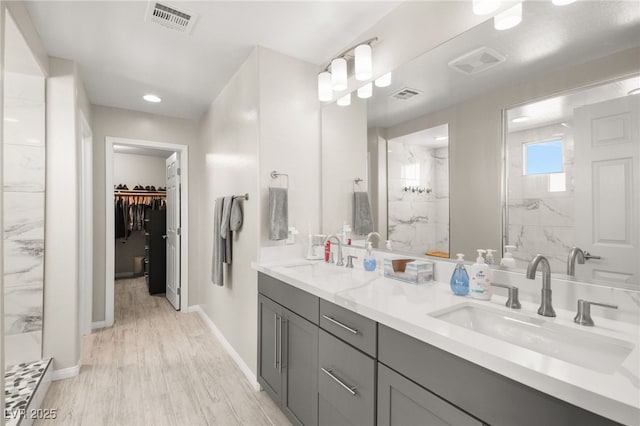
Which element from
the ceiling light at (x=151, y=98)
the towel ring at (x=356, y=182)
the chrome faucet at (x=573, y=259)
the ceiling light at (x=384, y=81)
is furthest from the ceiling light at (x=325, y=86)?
the ceiling light at (x=151, y=98)

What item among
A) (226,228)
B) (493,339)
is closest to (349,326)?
(493,339)

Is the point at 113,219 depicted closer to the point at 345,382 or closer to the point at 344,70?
the point at 344,70

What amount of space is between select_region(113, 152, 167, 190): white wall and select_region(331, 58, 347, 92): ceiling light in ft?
17.6

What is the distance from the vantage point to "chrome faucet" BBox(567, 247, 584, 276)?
1.17m

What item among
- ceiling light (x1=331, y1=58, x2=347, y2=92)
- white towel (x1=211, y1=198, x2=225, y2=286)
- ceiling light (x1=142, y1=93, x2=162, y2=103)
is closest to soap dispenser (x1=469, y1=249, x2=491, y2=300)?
ceiling light (x1=331, y1=58, x2=347, y2=92)

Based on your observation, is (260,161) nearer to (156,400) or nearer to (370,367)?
(370,367)

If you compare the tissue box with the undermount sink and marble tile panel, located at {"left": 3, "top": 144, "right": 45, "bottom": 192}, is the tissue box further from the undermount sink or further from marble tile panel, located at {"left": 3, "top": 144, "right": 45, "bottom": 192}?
marble tile panel, located at {"left": 3, "top": 144, "right": 45, "bottom": 192}

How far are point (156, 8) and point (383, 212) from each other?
6.16 ft

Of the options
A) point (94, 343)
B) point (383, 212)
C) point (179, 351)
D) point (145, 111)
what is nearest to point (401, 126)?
point (383, 212)

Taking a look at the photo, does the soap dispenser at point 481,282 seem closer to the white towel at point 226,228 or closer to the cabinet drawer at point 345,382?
the cabinet drawer at point 345,382

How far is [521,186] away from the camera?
1.32 meters

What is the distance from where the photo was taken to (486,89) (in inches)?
57.7

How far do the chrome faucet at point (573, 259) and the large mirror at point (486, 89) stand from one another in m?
0.02

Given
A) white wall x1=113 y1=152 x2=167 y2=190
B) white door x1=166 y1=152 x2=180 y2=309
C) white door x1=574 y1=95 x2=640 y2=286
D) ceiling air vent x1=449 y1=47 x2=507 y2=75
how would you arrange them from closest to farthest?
white door x1=574 y1=95 x2=640 y2=286, ceiling air vent x1=449 y1=47 x2=507 y2=75, white door x1=166 y1=152 x2=180 y2=309, white wall x1=113 y1=152 x2=167 y2=190
